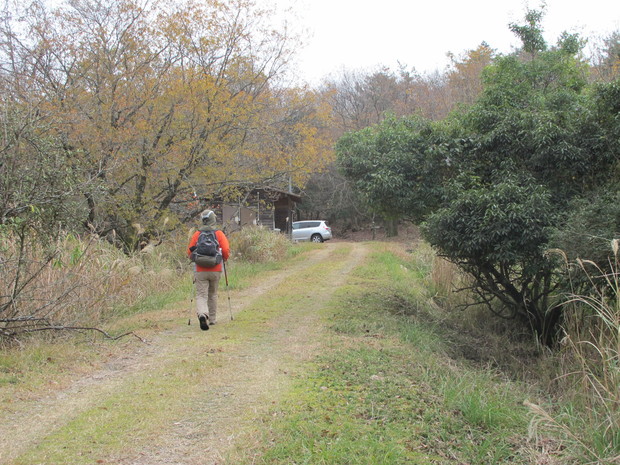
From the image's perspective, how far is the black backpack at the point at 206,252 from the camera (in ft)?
25.8

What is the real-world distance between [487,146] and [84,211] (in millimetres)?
6815

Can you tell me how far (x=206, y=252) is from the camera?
7.87m

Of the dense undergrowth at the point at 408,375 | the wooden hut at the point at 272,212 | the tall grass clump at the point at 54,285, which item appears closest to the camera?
the dense undergrowth at the point at 408,375

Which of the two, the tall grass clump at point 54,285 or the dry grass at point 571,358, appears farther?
the tall grass clump at point 54,285

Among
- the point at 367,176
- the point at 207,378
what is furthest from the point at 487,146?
the point at 207,378

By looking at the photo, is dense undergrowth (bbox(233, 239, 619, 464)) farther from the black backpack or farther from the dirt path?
the black backpack

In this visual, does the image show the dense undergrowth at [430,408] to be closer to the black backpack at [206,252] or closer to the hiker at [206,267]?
the hiker at [206,267]

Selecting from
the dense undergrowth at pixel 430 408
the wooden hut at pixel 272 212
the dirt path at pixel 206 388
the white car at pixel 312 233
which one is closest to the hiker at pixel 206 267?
the dirt path at pixel 206 388

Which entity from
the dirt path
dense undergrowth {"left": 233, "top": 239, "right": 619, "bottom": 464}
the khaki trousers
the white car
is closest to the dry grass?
dense undergrowth {"left": 233, "top": 239, "right": 619, "bottom": 464}

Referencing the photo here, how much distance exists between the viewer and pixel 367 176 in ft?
35.7

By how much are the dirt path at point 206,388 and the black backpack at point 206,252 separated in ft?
3.32

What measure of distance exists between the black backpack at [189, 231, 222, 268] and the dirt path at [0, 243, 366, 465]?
3.32 feet

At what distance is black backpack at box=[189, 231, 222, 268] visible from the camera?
7855 mm

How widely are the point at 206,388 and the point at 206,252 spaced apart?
3058mm
